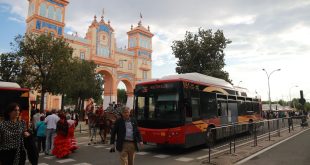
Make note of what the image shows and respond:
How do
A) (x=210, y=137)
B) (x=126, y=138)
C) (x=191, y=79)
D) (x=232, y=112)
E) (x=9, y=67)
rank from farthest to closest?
(x=9, y=67), (x=232, y=112), (x=191, y=79), (x=210, y=137), (x=126, y=138)

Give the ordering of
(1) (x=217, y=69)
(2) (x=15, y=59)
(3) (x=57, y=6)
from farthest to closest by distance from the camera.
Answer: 1. (3) (x=57, y=6)
2. (1) (x=217, y=69)
3. (2) (x=15, y=59)

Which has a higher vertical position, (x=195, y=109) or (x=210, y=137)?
(x=195, y=109)

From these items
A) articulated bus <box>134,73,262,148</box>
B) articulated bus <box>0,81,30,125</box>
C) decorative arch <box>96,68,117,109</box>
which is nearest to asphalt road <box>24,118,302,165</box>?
articulated bus <box>134,73,262,148</box>

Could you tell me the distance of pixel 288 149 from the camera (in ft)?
38.7

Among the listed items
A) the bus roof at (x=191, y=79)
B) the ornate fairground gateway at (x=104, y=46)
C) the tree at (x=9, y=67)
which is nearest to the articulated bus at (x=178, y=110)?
the bus roof at (x=191, y=79)

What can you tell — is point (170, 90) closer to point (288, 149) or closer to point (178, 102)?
point (178, 102)

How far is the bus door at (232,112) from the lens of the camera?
14.2 m

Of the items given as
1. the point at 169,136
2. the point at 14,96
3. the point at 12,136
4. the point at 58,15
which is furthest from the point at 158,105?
the point at 58,15

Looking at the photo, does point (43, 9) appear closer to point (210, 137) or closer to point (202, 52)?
point (202, 52)

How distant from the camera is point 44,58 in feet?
78.7

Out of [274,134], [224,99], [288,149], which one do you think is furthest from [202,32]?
[288,149]

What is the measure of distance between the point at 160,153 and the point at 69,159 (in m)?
3.61

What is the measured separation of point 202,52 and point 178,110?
73.5 feet

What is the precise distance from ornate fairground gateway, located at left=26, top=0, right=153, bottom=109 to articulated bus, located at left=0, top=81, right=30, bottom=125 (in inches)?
1141
